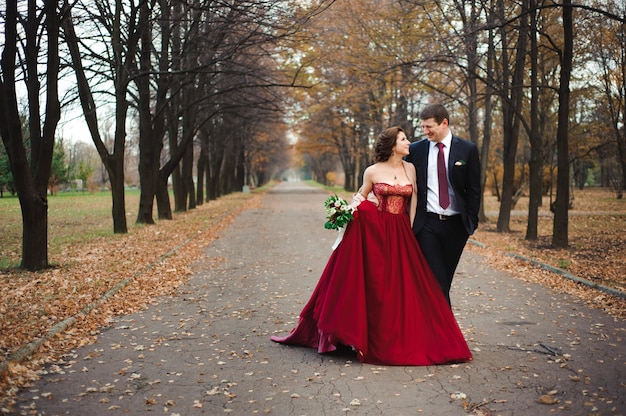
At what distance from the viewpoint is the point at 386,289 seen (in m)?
5.91

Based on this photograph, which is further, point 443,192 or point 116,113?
point 116,113

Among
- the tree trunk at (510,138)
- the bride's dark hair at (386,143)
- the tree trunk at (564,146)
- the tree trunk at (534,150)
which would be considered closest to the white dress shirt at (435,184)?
the bride's dark hair at (386,143)

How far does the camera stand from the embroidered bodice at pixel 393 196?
→ 6152 millimetres

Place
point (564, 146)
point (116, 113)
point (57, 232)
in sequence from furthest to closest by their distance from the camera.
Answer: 1. point (57, 232)
2. point (116, 113)
3. point (564, 146)

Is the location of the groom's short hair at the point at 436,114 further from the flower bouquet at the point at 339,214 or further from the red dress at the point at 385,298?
the flower bouquet at the point at 339,214

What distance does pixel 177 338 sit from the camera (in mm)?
6887

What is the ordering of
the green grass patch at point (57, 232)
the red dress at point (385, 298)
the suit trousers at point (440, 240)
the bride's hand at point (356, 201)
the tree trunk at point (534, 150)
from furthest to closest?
the tree trunk at point (534, 150) < the green grass patch at point (57, 232) < the bride's hand at point (356, 201) < the suit trousers at point (440, 240) < the red dress at point (385, 298)

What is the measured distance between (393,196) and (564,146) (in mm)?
9269

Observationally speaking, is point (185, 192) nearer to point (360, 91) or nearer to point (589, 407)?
point (360, 91)

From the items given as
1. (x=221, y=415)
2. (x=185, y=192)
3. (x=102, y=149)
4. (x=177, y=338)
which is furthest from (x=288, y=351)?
(x=185, y=192)

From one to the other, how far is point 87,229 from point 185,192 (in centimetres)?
998

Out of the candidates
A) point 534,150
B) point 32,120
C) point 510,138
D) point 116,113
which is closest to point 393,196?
point 32,120

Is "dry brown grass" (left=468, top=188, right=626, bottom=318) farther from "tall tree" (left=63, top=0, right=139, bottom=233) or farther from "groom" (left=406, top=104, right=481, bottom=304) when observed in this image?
"tall tree" (left=63, top=0, right=139, bottom=233)

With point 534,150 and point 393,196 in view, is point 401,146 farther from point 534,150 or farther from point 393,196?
point 534,150
